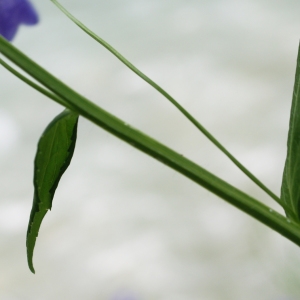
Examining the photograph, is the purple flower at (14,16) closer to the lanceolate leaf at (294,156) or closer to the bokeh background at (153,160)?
the bokeh background at (153,160)

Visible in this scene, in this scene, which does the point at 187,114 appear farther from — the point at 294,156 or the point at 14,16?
the point at 14,16

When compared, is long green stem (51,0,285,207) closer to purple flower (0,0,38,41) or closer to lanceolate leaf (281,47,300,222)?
lanceolate leaf (281,47,300,222)

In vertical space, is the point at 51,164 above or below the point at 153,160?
below

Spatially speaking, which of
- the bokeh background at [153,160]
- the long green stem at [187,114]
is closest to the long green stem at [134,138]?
the long green stem at [187,114]

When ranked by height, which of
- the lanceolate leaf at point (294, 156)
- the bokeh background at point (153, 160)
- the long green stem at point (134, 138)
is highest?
the bokeh background at point (153, 160)

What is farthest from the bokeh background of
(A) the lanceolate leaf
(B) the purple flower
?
(A) the lanceolate leaf

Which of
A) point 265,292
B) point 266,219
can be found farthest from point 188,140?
point 266,219

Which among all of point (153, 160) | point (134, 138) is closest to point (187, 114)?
point (134, 138)
